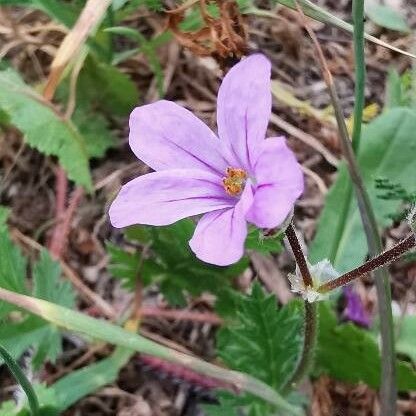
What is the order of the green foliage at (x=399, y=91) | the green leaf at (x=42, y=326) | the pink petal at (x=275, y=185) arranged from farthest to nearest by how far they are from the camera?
1. the green foliage at (x=399, y=91)
2. the green leaf at (x=42, y=326)
3. the pink petal at (x=275, y=185)

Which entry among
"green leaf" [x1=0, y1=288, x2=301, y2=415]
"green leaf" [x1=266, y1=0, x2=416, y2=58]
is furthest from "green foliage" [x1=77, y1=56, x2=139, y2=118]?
"green leaf" [x1=0, y1=288, x2=301, y2=415]

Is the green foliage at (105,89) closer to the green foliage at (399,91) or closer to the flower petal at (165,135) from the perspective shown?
the green foliage at (399,91)

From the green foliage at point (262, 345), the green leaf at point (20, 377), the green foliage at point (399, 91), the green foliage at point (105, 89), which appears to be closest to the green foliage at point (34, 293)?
the green leaf at point (20, 377)

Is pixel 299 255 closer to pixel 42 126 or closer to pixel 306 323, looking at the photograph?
pixel 306 323

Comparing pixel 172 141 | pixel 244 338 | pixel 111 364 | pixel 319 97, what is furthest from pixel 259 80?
pixel 319 97

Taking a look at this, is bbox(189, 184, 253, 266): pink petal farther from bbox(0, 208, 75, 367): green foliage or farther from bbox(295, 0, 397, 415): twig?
bbox(0, 208, 75, 367): green foliage

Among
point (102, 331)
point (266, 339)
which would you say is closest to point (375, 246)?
point (266, 339)

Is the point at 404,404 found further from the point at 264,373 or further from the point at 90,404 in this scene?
the point at 90,404
